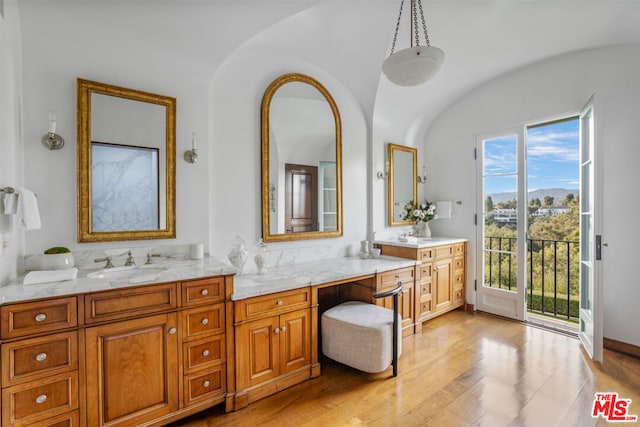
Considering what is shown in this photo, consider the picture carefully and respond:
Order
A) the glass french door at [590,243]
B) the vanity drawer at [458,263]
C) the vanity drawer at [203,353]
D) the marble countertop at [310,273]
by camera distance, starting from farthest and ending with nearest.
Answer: the vanity drawer at [458,263] → the glass french door at [590,243] → the marble countertop at [310,273] → the vanity drawer at [203,353]

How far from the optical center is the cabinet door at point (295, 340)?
7.25ft

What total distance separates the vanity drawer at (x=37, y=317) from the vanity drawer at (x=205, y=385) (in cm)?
76

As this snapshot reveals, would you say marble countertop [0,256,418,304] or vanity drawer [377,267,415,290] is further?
vanity drawer [377,267,415,290]

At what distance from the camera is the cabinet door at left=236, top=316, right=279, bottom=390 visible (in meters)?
2.01

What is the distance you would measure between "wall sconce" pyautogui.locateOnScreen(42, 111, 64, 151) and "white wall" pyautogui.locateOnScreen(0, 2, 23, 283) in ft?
0.41

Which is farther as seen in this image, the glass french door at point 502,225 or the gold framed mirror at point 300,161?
the glass french door at point 502,225

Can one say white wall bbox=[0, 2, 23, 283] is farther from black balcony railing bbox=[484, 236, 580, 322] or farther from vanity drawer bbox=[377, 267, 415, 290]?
black balcony railing bbox=[484, 236, 580, 322]

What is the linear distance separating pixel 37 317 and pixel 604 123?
4.61m

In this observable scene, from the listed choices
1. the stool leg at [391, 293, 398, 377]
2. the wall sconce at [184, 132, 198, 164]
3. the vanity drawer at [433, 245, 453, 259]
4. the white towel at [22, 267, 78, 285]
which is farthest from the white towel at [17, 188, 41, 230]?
the vanity drawer at [433, 245, 453, 259]

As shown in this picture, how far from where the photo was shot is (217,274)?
1.92 meters

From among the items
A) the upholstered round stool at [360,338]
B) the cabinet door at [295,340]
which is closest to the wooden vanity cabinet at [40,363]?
the cabinet door at [295,340]

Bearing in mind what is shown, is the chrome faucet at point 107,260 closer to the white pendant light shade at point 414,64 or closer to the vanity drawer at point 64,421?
the vanity drawer at point 64,421

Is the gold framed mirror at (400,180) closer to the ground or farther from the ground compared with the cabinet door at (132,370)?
farther from the ground

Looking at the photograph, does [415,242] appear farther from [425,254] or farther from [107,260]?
[107,260]
